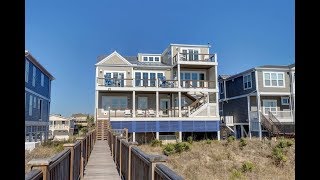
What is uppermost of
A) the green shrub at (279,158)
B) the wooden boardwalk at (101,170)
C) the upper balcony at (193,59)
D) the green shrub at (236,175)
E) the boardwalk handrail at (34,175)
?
the upper balcony at (193,59)

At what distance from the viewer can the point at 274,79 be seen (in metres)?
35.8

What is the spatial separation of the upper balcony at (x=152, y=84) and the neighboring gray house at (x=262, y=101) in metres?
5.40

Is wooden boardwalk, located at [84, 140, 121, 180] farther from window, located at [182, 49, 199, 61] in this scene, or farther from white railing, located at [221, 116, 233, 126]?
white railing, located at [221, 116, 233, 126]

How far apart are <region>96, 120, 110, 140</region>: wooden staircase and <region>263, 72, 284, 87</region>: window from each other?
18.9m

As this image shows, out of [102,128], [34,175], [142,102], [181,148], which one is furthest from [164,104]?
[34,175]

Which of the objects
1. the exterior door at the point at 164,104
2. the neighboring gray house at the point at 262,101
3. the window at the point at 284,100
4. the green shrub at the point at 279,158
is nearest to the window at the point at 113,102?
the exterior door at the point at 164,104

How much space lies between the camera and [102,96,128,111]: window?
33.3 metres

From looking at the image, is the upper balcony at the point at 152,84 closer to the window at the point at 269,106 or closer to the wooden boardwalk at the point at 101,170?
the window at the point at 269,106

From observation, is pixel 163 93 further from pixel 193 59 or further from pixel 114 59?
pixel 114 59

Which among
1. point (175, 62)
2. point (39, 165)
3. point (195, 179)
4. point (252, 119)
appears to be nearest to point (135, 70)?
point (175, 62)

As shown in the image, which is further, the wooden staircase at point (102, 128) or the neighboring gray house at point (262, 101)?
the neighboring gray house at point (262, 101)

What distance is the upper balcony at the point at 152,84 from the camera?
31.7 metres
